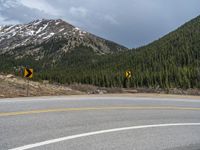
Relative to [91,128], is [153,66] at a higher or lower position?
higher

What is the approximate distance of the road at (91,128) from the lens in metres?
5.95

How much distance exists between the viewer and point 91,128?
7.39m

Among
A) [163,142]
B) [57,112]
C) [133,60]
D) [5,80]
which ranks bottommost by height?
[163,142]

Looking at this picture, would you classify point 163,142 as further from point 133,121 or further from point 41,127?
point 41,127

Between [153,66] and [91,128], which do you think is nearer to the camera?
[91,128]

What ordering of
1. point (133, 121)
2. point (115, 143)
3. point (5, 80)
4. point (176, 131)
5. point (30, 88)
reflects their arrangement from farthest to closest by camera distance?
1. point (5, 80)
2. point (30, 88)
3. point (133, 121)
4. point (176, 131)
5. point (115, 143)

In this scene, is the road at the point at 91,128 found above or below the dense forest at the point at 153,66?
below

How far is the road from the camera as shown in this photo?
5945mm

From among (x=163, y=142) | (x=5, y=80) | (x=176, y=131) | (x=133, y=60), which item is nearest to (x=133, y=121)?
(x=176, y=131)

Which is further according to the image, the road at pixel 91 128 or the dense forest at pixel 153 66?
the dense forest at pixel 153 66

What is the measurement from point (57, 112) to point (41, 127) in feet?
6.85

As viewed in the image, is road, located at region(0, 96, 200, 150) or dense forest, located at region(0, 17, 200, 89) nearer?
road, located at region(0, 96, 200, 150)

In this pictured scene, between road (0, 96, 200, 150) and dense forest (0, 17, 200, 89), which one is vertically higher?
dense forest (0, 17, 200, 89)

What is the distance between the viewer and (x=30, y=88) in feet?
53.2
